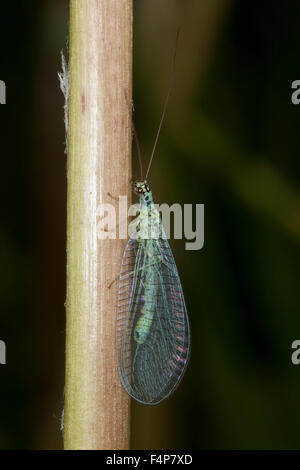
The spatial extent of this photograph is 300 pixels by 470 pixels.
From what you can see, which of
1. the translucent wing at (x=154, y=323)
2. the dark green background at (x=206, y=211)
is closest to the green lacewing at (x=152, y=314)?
the translucent wing at (x=154, y=323)

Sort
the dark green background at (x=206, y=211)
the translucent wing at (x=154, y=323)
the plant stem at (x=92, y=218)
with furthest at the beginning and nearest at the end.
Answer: the dark green background at (x=206, y=211)
the translucent wing at (x=154, y=323)
the plant stem at (x=92, y=218)

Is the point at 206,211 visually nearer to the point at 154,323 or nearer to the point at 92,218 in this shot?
the point at 154,323

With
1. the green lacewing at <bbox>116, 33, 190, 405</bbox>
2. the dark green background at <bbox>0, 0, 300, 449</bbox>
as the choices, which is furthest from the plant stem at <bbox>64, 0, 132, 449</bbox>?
the dark green background at <bbox>0, 0, 300, 449</bbox>

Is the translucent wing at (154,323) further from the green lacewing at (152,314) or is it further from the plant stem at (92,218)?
the plant stem at (92,218)

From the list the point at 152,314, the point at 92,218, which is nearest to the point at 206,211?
the point at 152,314

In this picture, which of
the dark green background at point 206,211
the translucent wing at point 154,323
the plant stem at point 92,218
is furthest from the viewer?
the dark green background at point 206,211

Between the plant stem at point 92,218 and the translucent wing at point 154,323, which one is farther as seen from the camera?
the translucent wing at point 154,323

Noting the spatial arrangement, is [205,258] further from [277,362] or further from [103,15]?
[103,15]

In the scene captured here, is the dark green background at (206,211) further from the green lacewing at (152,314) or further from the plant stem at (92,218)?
the plant stem at (92,218)
